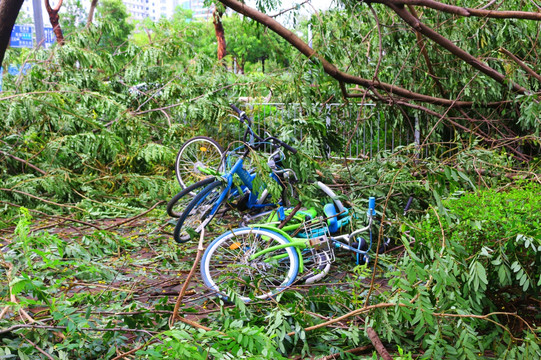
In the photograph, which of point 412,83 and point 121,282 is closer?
point 121,282

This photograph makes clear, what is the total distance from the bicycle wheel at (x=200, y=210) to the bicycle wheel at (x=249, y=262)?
0.79m

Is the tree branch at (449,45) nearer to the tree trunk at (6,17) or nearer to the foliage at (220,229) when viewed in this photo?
the foliage at (220,229)

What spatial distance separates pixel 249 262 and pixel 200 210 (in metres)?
1.13

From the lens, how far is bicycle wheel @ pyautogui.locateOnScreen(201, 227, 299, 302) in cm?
383

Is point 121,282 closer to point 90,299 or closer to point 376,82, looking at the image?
point 90,299

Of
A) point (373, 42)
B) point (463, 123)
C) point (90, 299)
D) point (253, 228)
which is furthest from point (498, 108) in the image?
point (90, 299)

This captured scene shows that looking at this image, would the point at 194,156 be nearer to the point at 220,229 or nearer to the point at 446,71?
the point at 220,229

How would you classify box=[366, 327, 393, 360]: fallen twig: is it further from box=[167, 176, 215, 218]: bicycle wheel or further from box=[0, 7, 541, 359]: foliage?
box=[167, 176, 215, 218]: bicycle wheel

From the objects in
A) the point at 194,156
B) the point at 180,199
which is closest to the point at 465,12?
the point at 180,199

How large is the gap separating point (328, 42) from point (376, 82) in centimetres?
71

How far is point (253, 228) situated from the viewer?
3.99m

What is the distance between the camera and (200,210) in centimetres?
490

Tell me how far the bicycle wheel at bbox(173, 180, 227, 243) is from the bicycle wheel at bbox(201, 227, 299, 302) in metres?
0.79

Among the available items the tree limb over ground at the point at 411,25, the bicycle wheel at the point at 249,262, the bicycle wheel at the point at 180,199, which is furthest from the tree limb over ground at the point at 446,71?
the bicycle wheel at the point at 249,262
